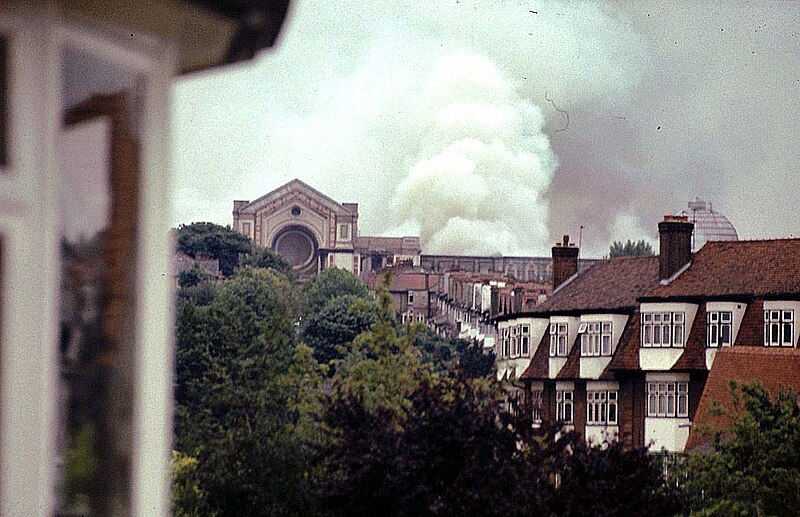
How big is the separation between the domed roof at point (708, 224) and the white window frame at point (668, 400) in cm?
1551

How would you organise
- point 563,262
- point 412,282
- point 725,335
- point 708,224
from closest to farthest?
point 725,335 → point 563,262 → point 708,224 → point 412,282

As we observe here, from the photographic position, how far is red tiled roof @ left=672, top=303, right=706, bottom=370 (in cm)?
4028

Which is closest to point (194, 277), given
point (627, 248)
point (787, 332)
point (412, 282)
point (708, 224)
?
point (412, 282)

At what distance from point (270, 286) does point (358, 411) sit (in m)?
36.5

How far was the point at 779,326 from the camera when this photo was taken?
40094 millimetres

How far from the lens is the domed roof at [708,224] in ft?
185

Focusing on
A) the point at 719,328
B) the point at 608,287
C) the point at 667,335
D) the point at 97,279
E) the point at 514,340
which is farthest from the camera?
the point at 514,340

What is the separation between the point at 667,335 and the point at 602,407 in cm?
283

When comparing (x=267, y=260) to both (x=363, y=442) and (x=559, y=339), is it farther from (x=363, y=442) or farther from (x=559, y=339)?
(x=363, y=442)

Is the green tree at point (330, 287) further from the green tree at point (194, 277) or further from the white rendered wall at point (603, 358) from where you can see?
the white rendered wall at point (603, 358)

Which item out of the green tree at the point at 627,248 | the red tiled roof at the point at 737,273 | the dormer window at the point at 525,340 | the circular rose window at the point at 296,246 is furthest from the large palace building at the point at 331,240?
the red tiled roof at the point at 737,273

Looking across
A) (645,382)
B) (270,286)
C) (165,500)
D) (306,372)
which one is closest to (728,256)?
(645,382)

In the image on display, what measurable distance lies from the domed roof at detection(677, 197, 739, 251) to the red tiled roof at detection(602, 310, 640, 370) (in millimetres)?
14039

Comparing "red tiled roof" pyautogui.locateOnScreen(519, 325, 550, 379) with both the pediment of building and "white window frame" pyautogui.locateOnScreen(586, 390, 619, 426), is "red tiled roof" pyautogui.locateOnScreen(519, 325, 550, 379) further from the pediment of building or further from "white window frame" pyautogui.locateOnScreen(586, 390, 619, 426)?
the pediment of building
